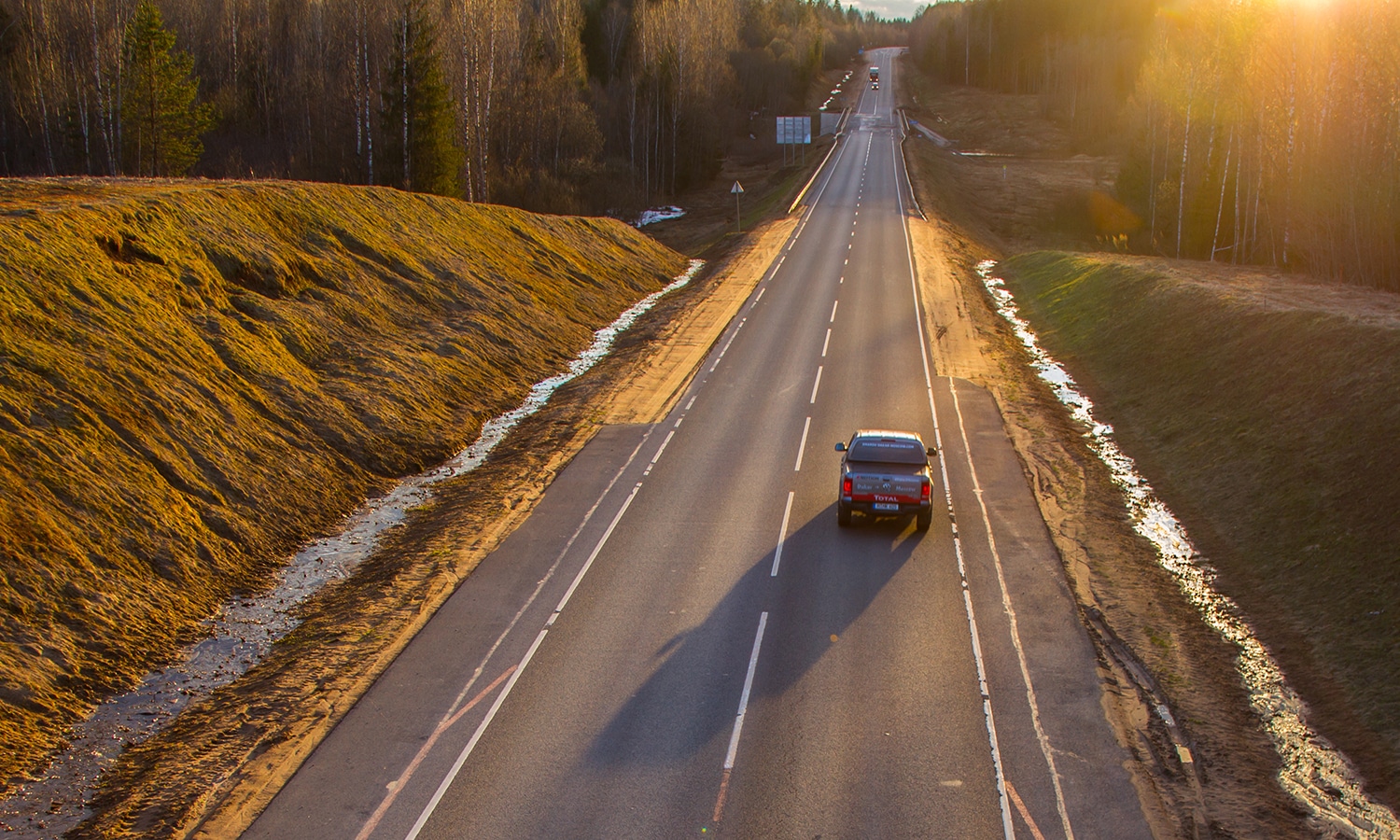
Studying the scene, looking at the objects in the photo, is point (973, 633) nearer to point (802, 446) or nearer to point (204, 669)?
point (802, 446)

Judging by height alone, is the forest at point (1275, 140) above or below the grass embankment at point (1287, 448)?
above

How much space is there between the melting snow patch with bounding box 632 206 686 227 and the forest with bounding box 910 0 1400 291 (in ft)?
110

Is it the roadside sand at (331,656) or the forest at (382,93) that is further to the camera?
the forest at (382,93)

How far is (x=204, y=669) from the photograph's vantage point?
1298 centimetres

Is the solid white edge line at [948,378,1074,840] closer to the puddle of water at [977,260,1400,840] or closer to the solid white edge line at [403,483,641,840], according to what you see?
the puddle of water at [977,260,1400,840]

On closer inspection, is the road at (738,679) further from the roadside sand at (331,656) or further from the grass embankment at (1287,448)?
the grass embankment at (1287,448)

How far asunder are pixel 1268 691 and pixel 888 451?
734 cm

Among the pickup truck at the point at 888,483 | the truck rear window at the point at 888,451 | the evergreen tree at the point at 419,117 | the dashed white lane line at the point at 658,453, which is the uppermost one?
the evergreen tree at the point at 419,117

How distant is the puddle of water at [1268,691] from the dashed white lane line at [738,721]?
247 inches

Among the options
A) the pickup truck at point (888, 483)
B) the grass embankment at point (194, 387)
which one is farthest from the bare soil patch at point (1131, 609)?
the grass embankment at point (194, 387)

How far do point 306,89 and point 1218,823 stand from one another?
7159 centimetres

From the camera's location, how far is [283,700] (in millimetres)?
12164

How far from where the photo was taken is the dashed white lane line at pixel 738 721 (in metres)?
10.3

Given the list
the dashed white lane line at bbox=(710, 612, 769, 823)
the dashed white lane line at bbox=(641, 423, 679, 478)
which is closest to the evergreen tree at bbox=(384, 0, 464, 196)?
the dashed white lane line at bbox=(641, 423, 679, 478)
